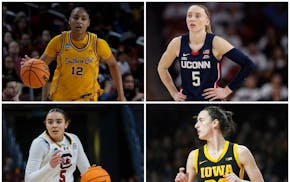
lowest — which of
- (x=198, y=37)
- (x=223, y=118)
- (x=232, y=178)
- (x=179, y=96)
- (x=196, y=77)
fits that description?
(x=232, y=178)

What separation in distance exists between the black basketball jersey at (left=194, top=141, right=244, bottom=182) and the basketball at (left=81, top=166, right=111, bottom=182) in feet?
2.71

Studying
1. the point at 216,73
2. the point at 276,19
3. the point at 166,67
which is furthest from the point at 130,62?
the point at 276,19

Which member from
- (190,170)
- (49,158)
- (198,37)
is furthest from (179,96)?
(49,158)

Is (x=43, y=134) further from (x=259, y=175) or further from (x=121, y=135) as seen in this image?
(x=259, y=175)

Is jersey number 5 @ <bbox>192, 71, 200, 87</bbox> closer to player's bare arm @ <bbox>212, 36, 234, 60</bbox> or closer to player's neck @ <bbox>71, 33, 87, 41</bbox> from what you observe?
player's bare arm @ <bbox>212, 36, 234, 60</bbox>

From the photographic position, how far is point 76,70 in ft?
20.9

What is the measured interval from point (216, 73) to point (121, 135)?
1.23 meters

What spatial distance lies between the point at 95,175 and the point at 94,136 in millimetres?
682

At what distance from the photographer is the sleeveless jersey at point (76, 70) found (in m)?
6.38

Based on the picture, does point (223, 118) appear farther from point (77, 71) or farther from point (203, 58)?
point (77, 71)

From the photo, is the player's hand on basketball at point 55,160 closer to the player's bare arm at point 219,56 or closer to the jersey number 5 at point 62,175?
the jersey number 5 at point 62,175

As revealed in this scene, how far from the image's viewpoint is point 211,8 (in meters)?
9.00

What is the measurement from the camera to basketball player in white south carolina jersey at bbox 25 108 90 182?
6250 mm

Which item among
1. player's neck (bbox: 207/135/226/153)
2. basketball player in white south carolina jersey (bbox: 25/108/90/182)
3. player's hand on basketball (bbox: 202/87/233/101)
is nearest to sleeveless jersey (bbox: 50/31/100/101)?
basketball player in white south carolina jersey (bbox: 25/108/90/182)
